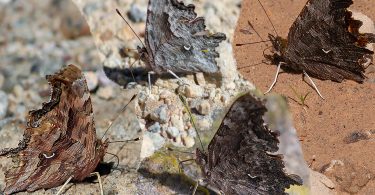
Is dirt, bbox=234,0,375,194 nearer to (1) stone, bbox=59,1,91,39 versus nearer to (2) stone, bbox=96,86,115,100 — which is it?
(2) stone, bbox=96,86,115,100

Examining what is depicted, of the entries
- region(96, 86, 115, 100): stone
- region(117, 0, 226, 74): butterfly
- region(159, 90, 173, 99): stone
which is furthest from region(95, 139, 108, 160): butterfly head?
region(117, 0, 226, 74): butterfly

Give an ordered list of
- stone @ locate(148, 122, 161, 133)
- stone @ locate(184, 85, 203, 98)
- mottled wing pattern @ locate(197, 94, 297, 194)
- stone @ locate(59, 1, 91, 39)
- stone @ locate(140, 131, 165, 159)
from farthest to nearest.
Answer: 1. stone @ locate(59, 1, 91, 39)
2. stone @ locate(184, 85, 203, 98)
3. stone @ locate(148, 122, 161, 133)
4. stone @ locate(140, 131, 165, 159)
5. mottled wing pattern @ locate(197, 94, 297, 194)

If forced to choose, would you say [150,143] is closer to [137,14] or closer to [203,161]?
[203,161]

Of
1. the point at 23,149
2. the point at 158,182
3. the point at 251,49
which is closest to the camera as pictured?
the point at 23,149

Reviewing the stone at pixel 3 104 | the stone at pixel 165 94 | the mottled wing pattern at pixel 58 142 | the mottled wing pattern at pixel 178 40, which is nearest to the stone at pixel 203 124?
the stone at pixel 165 94

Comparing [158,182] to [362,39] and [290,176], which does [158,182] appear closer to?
[290,176]

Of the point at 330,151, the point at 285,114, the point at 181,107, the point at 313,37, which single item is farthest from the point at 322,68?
the point at 181,107
